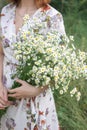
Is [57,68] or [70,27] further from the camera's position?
[70,27]

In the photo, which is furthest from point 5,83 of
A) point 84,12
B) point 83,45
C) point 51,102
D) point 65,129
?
point 84,12

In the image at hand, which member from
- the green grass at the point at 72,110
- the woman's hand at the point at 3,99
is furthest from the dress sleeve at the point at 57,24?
the green grass at the point at 72,110

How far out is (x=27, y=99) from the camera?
272 centimetres

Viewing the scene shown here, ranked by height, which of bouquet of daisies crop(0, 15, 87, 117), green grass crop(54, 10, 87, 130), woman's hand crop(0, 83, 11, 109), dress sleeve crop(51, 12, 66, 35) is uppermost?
dress sleeve crop(51, 12, 66, 35)

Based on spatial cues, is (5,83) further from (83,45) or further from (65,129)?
(83,45)

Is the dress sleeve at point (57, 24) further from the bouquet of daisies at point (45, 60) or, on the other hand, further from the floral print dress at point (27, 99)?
the bouquet of daisies at point (45, 60)

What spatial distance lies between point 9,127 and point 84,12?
3.61 metres

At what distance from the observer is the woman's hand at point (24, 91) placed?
8.49ft

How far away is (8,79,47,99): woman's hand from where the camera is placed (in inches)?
102

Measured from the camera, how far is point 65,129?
12.5 ft

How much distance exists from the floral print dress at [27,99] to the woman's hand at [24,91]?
95mm

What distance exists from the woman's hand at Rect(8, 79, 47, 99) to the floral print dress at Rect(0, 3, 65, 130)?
9 centimetres

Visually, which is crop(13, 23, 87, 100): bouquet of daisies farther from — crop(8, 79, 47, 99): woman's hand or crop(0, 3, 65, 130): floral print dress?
crop(0, 3, 65, 130): floral print dress

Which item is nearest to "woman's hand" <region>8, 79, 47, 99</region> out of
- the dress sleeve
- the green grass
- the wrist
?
the wrist
